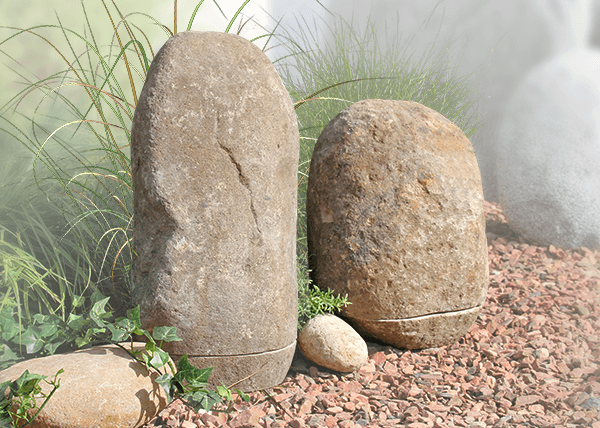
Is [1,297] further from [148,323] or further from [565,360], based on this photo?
[565,360]

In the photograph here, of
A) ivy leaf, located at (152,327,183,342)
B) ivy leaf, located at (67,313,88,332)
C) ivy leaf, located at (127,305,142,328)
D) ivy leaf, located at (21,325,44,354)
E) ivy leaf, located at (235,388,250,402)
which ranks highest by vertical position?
ivy leaf, located at (127,305,142,328)

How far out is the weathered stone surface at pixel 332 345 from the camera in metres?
2.86

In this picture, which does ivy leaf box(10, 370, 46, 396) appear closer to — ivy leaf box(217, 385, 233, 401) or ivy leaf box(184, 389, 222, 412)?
ivy leaf box(184, 389, 222, 412)

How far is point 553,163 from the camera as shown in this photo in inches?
214

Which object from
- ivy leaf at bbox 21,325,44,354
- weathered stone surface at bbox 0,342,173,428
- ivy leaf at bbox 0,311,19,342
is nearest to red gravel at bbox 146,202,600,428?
weathered stone surface at bbox 0,342,173,428

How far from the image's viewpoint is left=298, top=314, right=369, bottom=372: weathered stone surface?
113 inches

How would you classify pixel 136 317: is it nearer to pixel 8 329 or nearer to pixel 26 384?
pixel 26 384

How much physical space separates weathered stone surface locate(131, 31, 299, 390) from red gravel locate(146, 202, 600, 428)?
0.28 meters

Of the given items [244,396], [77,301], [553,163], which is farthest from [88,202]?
[553,163]

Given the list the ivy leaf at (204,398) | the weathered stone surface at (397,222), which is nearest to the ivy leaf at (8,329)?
the ivy leaf at (204,398)

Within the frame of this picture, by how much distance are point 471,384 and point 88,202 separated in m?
2.68

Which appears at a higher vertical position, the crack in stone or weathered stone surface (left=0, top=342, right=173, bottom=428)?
the crack in stone

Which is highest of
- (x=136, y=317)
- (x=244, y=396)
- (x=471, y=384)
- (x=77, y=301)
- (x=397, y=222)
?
(x=397, y=222)

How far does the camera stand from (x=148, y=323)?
246 cm
